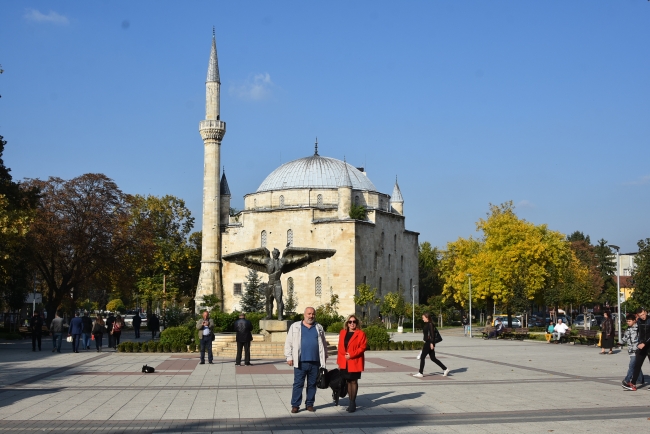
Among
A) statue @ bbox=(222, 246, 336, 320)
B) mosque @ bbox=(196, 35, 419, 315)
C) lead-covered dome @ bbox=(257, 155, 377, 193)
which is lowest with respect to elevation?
statue @ bbox=(222, 246, 336, 320)

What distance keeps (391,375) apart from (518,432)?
321 inches

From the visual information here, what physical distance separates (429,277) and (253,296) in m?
28.0

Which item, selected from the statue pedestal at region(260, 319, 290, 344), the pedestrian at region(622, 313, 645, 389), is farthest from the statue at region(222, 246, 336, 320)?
the pedestrian at region(622, 313, 645, 389)

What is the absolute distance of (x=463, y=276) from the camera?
59.7 meters

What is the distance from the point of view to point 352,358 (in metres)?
12.2

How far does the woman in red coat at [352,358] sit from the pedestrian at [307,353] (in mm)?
317

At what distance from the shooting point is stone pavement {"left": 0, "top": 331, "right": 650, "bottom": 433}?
35.0 ft

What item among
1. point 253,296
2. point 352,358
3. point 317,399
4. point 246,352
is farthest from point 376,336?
point 253,296

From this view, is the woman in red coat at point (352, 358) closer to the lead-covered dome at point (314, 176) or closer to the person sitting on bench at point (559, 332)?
the person sitting on bench at point (559, 332)

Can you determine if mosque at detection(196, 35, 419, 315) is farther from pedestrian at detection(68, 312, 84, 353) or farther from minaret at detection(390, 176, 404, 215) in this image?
pedestrian at detection(68, 312, 84, 353)

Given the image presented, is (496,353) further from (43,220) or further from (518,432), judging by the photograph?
(43,220)

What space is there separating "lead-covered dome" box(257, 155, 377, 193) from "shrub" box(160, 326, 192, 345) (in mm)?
40407

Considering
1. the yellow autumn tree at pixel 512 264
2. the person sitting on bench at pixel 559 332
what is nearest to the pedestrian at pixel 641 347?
the person sitting on bench at pixel 559 332

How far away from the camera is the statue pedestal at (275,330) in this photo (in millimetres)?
25859
